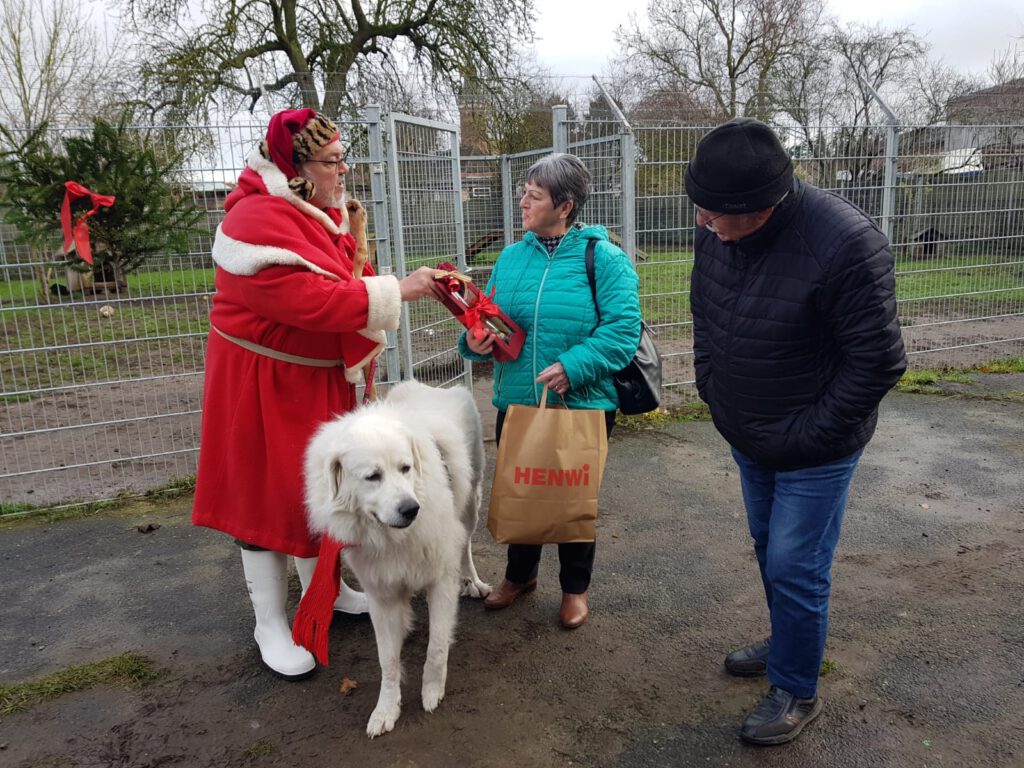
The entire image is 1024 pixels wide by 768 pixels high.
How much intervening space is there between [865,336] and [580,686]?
185 centimetres

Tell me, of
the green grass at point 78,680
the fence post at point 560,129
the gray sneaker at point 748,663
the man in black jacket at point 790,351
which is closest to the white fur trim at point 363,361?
the man in black jacket at point 790,351

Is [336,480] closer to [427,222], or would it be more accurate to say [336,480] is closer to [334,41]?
[427,222]

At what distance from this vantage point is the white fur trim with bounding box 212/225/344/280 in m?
2.65

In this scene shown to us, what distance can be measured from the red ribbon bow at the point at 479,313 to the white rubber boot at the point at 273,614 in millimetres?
1363

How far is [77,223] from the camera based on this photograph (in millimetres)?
4793

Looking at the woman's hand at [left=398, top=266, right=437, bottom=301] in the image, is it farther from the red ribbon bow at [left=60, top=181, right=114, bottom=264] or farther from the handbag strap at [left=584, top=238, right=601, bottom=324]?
the red ribbon bow at [left=60, top=181, right=114, bottom=264]

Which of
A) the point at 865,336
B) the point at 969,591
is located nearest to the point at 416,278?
the point at 865,336

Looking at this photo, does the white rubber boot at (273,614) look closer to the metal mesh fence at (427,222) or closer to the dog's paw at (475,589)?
the dog's paw at (475,589)

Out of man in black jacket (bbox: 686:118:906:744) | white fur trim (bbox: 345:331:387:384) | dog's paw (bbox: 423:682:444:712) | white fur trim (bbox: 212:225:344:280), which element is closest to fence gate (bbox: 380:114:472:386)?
white fur trim (bbox: 345:331:387:384)

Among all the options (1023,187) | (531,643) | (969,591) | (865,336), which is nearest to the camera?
(865,336)

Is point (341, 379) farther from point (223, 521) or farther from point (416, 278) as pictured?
point (223, 521)

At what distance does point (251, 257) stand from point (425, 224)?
3451 millimetres

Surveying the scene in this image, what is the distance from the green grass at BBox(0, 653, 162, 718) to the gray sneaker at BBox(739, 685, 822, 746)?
256 centimetres

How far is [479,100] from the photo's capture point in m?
15.1
